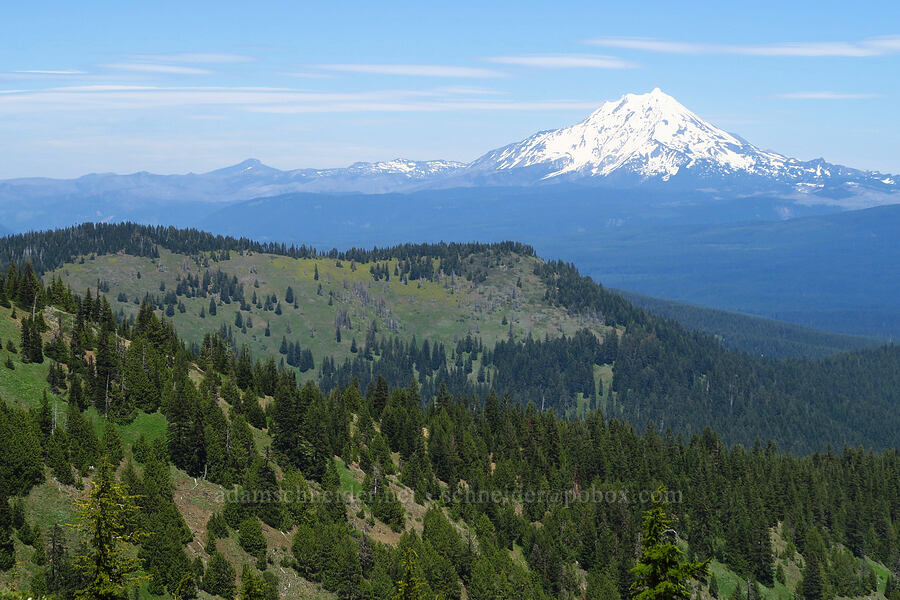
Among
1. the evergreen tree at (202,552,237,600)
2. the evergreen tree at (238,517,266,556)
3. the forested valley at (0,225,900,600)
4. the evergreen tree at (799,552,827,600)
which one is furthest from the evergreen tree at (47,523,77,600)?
the evergreen tree at (799,552,827,600)

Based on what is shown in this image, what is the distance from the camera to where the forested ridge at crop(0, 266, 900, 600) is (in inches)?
3080

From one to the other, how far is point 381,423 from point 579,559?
38051 mm

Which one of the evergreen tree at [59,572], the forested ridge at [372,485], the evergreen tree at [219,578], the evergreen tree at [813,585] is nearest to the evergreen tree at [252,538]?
the forested ridge at [372,485]

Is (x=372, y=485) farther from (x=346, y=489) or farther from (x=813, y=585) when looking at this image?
(x=813, y=585)

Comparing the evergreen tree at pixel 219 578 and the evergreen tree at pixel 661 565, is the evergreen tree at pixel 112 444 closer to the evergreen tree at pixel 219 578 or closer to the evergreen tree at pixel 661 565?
the evergreen tree at pixel 219 578

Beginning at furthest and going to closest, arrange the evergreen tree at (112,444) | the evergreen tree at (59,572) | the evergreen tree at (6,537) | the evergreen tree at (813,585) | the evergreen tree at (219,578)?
the evergreen tree at (813,585) < the evergreen tree at (112,444) < the evergreen tree at (219,578) < the evergreen tree at (59,572) < the evergreen tree at (6,537)

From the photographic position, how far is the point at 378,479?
368ft

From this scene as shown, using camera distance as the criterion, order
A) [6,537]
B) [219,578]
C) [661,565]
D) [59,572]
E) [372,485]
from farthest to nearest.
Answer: [372,485], [219,578], [6,537], [59,572], [661,565]

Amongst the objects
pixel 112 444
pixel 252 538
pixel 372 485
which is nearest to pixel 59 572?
pixel 112 444

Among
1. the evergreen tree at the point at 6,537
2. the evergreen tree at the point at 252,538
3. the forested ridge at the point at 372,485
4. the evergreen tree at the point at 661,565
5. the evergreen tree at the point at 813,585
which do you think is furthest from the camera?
the evergreen tree at the point at 813,585

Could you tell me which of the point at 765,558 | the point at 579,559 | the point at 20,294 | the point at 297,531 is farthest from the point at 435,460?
the point at 20,294

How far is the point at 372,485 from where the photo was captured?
11031 cm

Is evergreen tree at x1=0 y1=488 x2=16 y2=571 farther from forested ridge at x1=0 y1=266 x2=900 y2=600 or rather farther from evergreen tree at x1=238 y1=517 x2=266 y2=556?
evergreen tree at x1=238 y1=517 x2=266 y2=556

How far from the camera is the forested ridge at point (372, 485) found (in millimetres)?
78244
